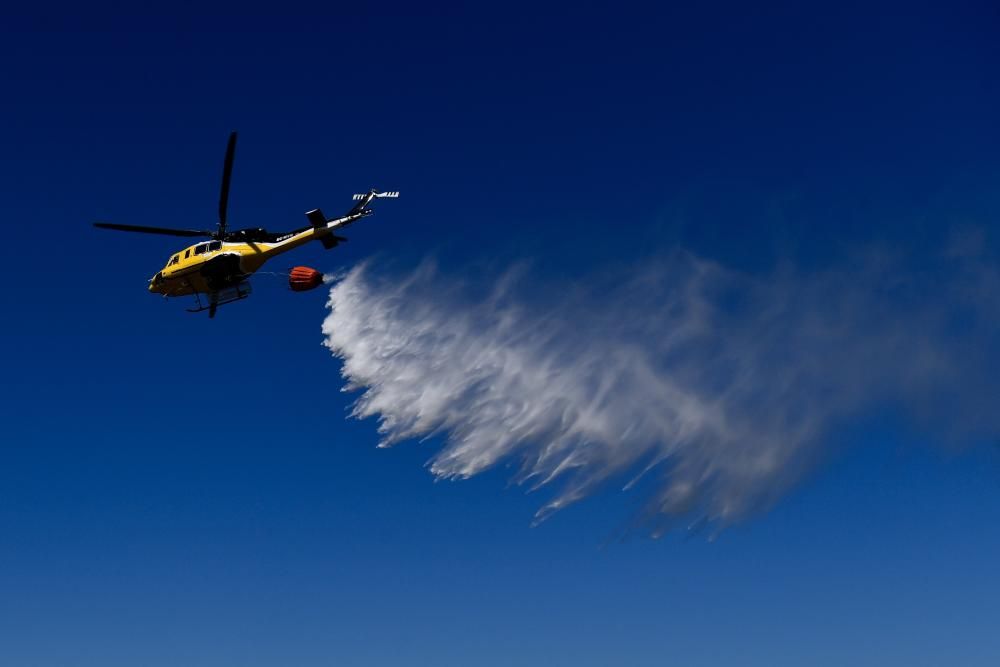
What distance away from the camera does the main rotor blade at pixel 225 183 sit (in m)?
52.5

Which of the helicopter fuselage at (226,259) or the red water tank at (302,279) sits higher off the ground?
the helicopter fuselage at (226,259)

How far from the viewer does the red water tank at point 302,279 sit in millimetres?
53531

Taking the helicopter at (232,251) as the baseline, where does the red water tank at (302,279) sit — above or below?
below

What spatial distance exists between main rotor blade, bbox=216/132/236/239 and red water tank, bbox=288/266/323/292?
789 cm

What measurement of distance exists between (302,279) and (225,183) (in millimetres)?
8950

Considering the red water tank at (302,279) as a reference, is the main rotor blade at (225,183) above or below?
above

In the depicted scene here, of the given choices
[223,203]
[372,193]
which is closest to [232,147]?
[223,203]

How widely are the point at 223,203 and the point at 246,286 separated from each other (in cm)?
609

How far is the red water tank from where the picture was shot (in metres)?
53.5

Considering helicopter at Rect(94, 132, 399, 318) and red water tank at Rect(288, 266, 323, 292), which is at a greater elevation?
helicopter at Rect(94, 132, 399, 318)

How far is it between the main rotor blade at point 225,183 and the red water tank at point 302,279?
7.89 meters

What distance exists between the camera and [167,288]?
59.6 metres

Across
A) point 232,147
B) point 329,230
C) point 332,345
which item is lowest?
point 332,345

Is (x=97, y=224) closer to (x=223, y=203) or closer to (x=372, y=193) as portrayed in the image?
(x=223, y=203)
